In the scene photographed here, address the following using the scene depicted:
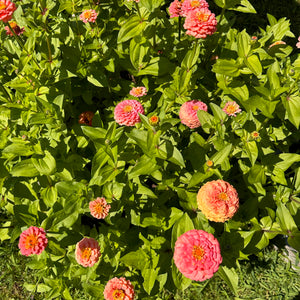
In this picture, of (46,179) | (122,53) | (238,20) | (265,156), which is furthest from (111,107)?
(238,20)

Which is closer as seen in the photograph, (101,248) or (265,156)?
(101,248)

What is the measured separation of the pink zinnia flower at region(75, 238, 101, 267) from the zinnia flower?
0.83ft

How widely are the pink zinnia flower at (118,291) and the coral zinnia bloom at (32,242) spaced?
0.57 meters

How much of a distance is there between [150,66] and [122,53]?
37 cm

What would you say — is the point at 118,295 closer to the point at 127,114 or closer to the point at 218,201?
the point at 218,201

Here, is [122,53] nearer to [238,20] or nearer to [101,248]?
[101,248]

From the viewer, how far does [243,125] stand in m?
2.08

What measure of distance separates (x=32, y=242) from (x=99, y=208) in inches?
20.2

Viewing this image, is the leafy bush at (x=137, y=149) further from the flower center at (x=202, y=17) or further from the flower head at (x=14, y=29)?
the flower center at (x=202, y=17)

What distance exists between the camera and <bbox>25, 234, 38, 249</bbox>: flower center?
1860 millimetres

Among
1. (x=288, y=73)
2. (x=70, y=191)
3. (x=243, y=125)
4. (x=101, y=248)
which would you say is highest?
(x=288, y=73)

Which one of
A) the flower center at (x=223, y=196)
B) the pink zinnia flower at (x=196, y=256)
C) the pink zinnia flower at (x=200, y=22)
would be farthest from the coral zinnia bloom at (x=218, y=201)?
the pink zinnia flower at (x=200, y=22)

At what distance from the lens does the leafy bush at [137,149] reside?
6.68 feet

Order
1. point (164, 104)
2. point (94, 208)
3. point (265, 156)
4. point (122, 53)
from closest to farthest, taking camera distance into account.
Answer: point (94, 208) < point (265, 156) < point (164, 104) < point (122, 53)
